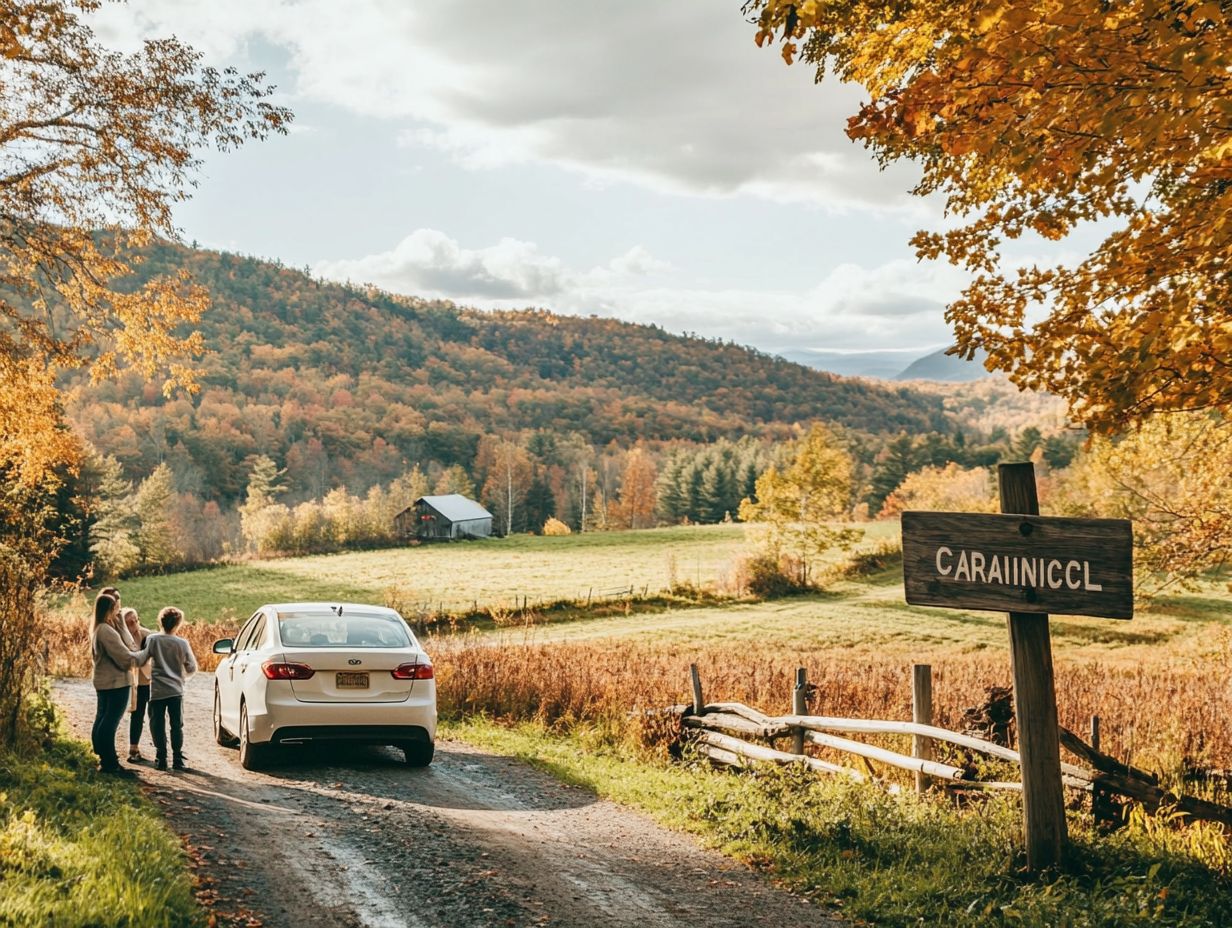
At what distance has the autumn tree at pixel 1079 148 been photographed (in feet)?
15.6

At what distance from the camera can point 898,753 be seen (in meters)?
9.63

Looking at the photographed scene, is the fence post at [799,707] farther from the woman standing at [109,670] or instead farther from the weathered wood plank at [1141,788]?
the woman standing at [109,670]

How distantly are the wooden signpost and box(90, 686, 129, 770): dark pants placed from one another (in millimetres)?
7447

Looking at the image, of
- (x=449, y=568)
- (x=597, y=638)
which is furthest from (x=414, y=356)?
(x=597, y=638)

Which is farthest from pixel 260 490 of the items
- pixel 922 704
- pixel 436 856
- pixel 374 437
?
pixel 436 856

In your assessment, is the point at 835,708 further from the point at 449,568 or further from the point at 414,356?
the point at 414,356

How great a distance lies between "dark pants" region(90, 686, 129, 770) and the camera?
887 centimetres

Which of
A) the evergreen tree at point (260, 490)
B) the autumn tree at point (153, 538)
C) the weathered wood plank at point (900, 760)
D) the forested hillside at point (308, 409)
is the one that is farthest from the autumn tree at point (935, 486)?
the weathered wood plank at point (900, 760)

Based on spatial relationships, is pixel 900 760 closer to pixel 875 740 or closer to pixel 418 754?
pixel 875 740

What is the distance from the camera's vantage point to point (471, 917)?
214 inches

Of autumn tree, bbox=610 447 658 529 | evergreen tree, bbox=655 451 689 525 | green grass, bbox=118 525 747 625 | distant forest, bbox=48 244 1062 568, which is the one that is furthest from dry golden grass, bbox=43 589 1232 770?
autumn tree, bbox=610 447 658 529

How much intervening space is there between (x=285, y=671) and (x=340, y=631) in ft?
2.74

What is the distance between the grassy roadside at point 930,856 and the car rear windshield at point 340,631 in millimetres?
2963

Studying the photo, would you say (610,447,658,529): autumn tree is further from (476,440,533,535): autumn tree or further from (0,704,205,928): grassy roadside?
(0,704,205,928): grassy roadside
